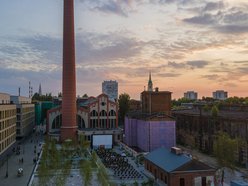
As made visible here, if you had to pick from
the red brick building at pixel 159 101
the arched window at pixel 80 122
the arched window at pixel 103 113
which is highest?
the red brick building at pixel 159 101

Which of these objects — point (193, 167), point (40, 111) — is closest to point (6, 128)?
point (193, 167)

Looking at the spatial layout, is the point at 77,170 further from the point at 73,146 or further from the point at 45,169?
the point at 45,169

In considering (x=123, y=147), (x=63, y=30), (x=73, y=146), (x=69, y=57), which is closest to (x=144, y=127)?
(x=123, y=147)

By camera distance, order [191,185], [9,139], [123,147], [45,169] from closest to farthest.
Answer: [45,169] → [191,185] → [9,139] → [123,147]

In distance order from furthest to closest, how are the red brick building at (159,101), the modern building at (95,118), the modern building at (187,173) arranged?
the modern building at (95,118) < the red brick building at (159,101) < the modern building at (187,173)

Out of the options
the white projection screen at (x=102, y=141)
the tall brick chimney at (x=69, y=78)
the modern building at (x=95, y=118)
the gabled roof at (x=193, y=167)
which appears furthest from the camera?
the modern building at (x=95, y=118)

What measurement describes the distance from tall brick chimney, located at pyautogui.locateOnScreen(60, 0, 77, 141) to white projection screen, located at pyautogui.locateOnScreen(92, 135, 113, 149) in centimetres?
508

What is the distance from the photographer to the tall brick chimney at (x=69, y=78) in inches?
2891

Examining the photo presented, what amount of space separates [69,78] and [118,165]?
93.7 ft

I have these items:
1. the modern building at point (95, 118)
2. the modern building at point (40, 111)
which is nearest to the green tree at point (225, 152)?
the modern building at point (95, 118)

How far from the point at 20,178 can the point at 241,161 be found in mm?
34589

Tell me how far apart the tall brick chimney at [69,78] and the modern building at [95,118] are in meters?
4.43

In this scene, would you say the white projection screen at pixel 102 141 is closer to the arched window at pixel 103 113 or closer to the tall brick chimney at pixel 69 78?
the tall brick chimney at pixel 69 78

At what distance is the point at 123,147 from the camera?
72.0 m
